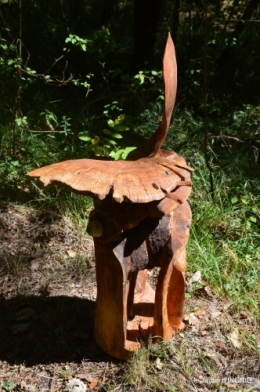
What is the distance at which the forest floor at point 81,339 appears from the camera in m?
2.37

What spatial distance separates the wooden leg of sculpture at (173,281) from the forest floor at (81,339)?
0.11 metres

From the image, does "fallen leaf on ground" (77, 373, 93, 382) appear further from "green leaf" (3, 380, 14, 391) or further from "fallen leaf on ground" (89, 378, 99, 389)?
"green leaf" (3, 380, 14, 391)

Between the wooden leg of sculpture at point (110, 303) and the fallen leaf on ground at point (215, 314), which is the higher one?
the wooden leg of sculpture at point (110, 303)

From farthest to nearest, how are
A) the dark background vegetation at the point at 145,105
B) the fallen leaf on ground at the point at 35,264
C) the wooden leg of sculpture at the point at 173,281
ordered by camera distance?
1. the dark background vegetation at the point at 145,105
2. the fallen leaf on ground at the point at 35,264
3. the wooden leg of sculpture at the point at 173,281

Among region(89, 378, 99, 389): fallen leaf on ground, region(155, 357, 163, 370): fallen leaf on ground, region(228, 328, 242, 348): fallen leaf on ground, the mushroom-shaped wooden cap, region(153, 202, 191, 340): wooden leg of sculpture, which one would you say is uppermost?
the mushroom-shaped wooden cap

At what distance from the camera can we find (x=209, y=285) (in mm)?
3053

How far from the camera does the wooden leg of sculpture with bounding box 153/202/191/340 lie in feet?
7.31

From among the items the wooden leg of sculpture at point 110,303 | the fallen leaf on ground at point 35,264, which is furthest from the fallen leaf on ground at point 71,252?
the wooden leg of sculpture at point 110,303

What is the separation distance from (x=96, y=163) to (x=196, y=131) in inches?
116

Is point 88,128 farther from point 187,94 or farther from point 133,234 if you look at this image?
point 133,234

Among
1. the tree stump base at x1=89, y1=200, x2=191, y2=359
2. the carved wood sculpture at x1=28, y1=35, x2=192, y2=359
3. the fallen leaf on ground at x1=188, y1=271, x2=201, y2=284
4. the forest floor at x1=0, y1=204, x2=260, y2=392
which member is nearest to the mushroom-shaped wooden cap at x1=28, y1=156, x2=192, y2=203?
the carved wood sculpture at x1=28, y1=35, x2=192, y2=359

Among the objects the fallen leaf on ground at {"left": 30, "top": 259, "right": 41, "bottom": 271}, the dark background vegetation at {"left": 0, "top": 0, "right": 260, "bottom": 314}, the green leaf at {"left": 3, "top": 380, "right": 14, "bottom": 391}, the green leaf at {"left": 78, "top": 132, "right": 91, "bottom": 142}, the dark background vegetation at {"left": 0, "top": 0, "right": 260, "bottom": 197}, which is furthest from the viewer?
the dark background vegetation at {"left": 0, "top": 0, "right": 260, "bottom": 197}

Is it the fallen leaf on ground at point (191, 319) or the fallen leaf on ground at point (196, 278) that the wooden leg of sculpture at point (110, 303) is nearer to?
the fallen leaf on ground at point (191, 319)

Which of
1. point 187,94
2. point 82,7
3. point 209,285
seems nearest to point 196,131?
point 187,94
